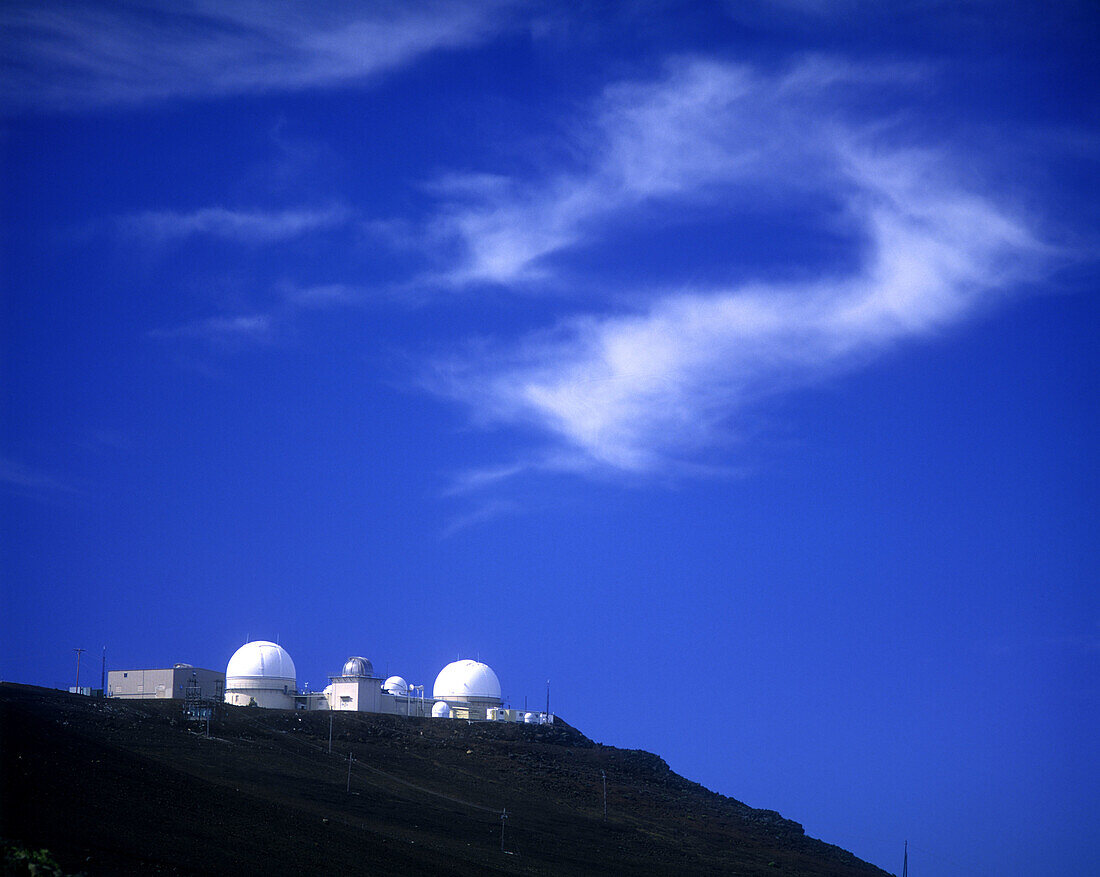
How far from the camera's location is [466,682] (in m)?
73.8

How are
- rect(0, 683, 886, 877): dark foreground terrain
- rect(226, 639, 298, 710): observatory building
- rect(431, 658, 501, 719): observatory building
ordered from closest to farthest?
rect(0, 683, 886, 877): dark foreground terrain, rect(226, 639, 298, 710): observatory building, rect(431, 658, 501, 719): observatory building

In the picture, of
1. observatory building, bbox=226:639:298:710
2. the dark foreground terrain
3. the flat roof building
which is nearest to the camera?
the dark foreground terrain

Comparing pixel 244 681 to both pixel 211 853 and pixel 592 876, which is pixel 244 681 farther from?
pixel 211 853

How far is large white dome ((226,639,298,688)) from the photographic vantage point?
63.2 meters

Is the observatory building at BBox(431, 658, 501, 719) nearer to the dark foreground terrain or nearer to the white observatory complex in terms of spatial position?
the white observatory complex

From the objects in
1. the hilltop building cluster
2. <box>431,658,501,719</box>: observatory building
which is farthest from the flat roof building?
<box>431,658,501,719</box>: observatory building

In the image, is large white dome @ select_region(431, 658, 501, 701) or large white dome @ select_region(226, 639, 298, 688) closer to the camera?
large white dome @ select_region(226, 639, 298, 688)

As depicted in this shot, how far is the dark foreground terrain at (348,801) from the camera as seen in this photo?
26.4m

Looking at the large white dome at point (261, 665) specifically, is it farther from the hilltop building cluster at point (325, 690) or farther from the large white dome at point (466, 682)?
the large white dome at point (466, 682)

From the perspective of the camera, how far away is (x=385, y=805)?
41.1 meters

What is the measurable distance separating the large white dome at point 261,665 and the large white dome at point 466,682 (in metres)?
12.5

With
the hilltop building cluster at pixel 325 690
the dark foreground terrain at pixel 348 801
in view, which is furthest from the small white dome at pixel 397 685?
the dark foreground terrain at pixel 348 801

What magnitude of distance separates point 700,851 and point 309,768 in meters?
17.1

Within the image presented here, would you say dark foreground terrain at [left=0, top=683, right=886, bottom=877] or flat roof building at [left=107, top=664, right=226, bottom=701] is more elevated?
flat roof building at [left=107, top=664, right=226, bottom=701]
